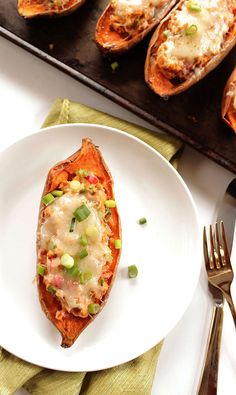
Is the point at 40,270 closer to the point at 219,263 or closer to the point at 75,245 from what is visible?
the point at 75,245

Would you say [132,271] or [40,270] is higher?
[40,270]

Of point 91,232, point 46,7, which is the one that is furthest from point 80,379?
point 46,7

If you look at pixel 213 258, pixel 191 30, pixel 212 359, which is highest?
pixel 191 30

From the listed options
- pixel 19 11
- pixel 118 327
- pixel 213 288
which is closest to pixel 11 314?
pixel 118 327

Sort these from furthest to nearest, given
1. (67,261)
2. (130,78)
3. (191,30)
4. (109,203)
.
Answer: (130,78)
(191,30)
(109,203)
(67,261)

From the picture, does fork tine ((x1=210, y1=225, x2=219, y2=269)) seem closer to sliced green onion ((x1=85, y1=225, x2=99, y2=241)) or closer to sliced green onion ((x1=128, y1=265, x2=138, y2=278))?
sliced green onion ((x1=128, y1=265, x2=138, y2=278))

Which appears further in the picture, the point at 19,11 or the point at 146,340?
the point at 19,11

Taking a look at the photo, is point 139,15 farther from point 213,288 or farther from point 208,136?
point 213,288
